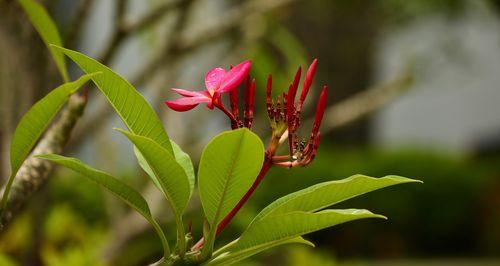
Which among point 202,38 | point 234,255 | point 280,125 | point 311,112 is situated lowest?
point 311,112

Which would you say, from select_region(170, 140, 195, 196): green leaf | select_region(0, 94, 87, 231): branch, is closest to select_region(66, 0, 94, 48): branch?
select_region(0, 94, 87, 231): branch

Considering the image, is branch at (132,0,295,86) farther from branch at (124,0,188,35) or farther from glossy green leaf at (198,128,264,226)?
glossy green leaf at (198,128,264,226)

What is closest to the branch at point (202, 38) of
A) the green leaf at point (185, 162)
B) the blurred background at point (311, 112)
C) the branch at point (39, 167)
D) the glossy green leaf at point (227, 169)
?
the blurred background at point (311, 112)

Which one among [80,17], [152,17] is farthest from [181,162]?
[152,17]

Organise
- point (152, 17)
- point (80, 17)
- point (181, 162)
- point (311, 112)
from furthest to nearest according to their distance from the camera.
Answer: point (311, 112) < point (152, 17) < point (80, 17) < point (181, 162)

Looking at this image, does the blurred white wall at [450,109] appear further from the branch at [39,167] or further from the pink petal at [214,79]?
the pink petal at [214,79]

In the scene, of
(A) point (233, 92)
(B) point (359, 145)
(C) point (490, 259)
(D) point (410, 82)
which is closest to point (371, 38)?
(B) point (359, 145)

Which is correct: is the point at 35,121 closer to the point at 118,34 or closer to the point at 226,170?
the point at 226,170
